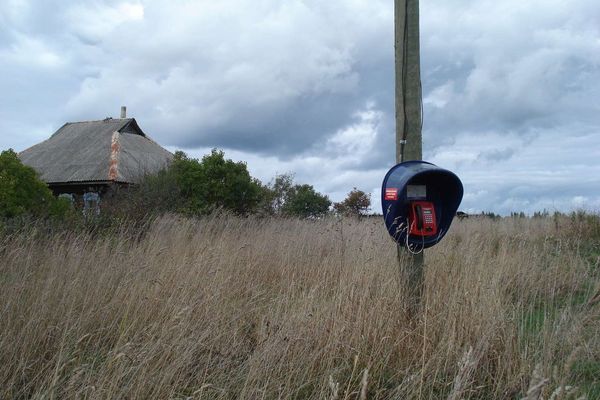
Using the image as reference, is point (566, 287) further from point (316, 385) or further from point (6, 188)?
point (6, 188)

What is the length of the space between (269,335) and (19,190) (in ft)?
37.4

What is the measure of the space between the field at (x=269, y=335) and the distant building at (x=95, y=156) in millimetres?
20440

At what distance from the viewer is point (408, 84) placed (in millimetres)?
5262

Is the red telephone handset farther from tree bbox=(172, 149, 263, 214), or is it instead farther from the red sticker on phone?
tree bbox=(172, 149, 263, 214)

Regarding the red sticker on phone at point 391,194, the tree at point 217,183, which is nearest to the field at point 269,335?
the red sticker on phone at point 391,194

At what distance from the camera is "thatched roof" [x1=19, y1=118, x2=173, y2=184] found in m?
28.5

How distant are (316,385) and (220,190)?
58.5 feet

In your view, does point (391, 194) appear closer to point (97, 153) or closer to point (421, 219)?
point (421, 219)

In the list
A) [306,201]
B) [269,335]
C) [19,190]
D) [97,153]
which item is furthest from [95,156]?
[269,335]

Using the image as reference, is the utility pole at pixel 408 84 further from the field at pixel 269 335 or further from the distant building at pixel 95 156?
the distant building at pixel 95 156

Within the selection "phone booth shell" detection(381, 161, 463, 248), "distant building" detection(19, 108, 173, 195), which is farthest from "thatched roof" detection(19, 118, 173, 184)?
"phone booth shell" detection(381, 161, 463, 248)

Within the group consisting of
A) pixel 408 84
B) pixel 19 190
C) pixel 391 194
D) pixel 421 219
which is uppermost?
pixel 408 84

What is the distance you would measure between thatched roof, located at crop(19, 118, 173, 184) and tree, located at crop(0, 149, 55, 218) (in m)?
11.2

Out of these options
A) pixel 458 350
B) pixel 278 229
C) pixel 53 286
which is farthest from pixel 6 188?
pixel 458 350
